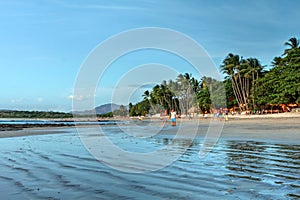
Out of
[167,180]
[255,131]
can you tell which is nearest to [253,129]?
[255,131]

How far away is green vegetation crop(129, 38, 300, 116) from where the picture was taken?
52688mm

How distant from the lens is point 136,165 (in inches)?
311

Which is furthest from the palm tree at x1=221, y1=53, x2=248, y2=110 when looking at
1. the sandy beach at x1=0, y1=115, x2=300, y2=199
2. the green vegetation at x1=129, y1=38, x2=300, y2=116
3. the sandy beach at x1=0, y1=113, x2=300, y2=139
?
the sandy beach at x1=0, y1=115, x2=300, y2=199

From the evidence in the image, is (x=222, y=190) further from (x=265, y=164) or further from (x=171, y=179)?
(x=265, y=164)

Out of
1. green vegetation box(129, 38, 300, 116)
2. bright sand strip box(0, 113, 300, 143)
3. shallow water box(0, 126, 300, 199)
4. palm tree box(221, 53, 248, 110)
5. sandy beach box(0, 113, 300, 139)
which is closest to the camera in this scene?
shallow water box(0, 126, 300, 199)

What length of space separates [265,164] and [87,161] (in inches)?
Result: 186

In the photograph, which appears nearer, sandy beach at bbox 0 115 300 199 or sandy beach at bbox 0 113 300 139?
sandy beach at bbox 0 115 300 199

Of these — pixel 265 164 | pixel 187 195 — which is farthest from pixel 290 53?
pixel 187 195

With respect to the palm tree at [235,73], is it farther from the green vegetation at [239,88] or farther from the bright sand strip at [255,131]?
the bright sand strip at [255,131]

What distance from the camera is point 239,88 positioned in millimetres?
80000

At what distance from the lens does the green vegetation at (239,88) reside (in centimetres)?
5269

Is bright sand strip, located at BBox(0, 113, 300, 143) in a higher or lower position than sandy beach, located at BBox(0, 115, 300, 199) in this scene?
higher

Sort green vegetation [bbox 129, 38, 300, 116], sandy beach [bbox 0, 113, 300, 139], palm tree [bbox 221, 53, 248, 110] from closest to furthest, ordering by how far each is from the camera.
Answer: sandy beach [bbox 0, 113, 300, 139] → green vegetation [bbox 129, 38, 300, 116] → palm tree [bbox 221, 53, 248, 110]

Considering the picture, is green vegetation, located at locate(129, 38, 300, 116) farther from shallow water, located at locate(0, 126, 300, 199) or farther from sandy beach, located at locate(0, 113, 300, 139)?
shallow water, located at locate(0, 126, 300, 199)
